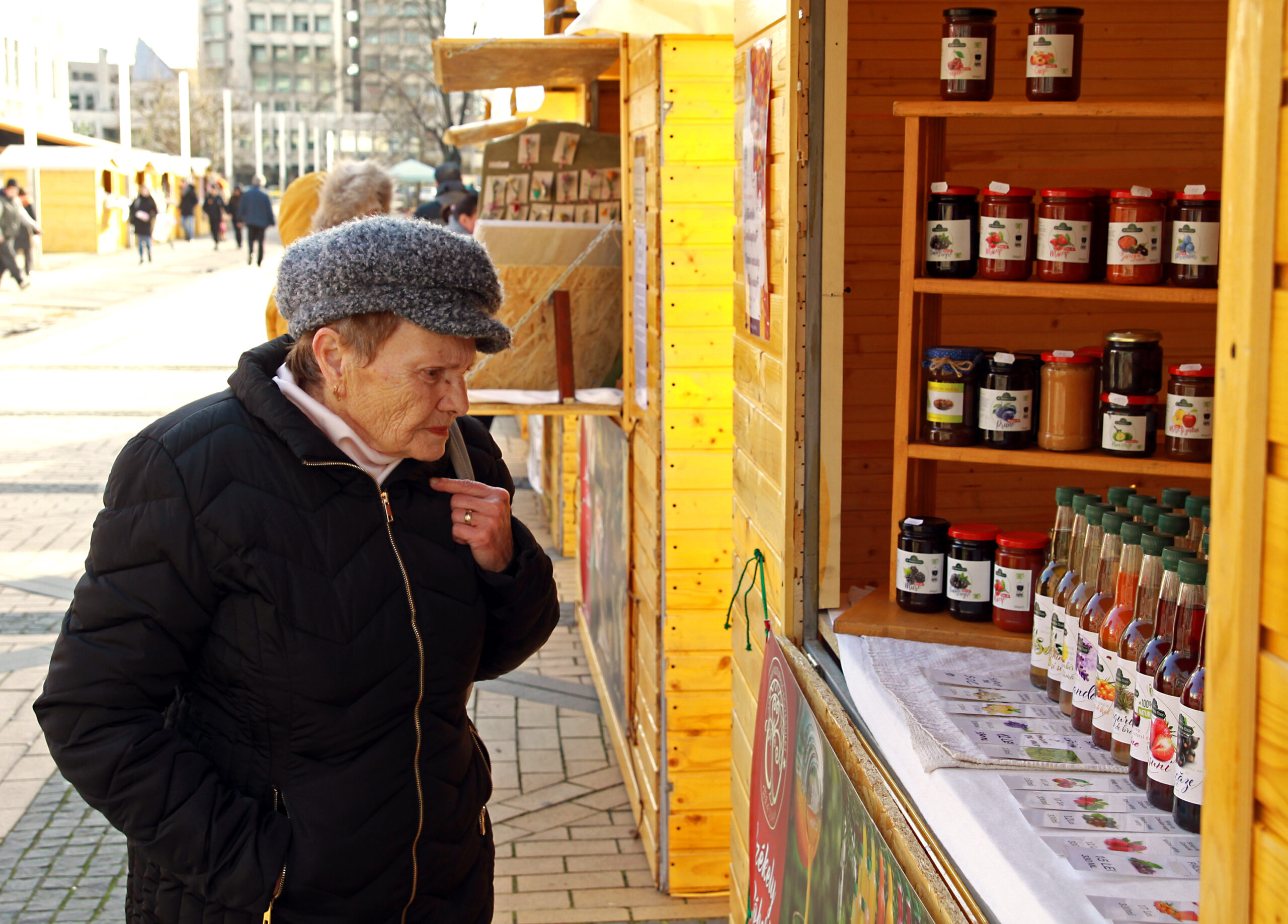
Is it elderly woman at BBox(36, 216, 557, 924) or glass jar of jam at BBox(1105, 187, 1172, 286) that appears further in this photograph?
glass jar of jam at BBox(1105, 187, 1172, 286)

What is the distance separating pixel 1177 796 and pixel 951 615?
99 cm

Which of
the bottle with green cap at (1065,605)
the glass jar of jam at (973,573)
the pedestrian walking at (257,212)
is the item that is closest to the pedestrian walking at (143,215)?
the pedestrian walking at (257,212)

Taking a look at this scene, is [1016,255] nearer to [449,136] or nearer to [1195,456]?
[1195,456]

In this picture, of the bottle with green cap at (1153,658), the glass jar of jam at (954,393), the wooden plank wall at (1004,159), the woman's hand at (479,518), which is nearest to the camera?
the bottle with green cap at (1153,658)

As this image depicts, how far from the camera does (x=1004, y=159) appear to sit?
3.68m

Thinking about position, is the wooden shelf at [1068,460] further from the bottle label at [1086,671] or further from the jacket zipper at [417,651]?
the jacket zipper at [417,651]

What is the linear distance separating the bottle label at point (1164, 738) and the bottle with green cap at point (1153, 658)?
17 mm

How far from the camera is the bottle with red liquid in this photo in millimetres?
1907

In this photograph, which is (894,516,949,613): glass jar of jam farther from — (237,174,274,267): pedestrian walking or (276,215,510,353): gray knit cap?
(237,174,274,267): pedestrian walking

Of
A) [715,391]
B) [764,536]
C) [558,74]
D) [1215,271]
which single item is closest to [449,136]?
[558,74]

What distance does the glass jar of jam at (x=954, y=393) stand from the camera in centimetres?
286

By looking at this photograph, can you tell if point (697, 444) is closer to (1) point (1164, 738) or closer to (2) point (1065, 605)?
(2) point (1065, 605)

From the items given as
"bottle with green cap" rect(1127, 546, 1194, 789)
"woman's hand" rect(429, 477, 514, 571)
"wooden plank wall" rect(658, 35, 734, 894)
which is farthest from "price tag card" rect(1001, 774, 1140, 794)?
"wooden plank wall" rect(658, 35, 734, 894)

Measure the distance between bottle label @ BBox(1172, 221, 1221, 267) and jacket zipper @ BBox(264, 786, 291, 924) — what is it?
6.19 feet
